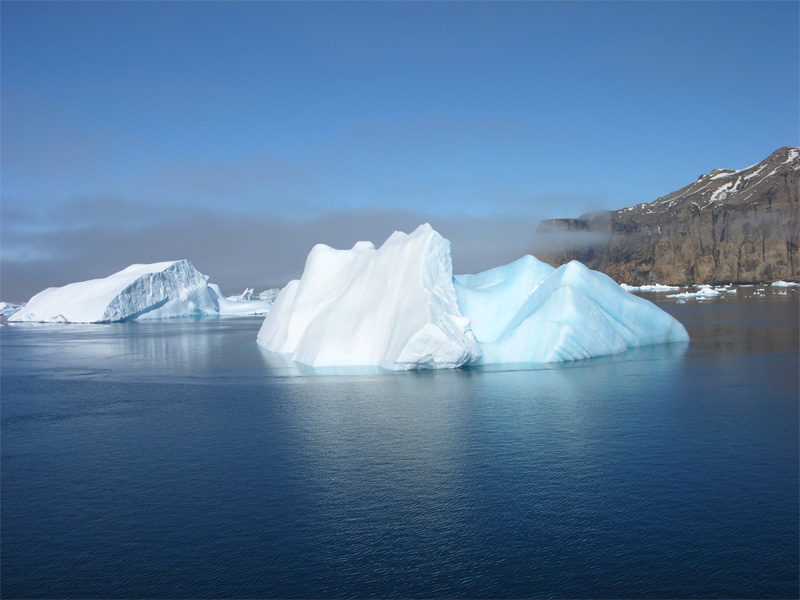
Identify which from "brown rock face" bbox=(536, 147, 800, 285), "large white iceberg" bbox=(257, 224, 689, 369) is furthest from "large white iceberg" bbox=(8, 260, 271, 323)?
"brown rock face" bbox=(536, 147, 800, 285)

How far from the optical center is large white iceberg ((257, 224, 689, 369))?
17.4 metres

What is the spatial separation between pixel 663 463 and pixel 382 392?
6.81m

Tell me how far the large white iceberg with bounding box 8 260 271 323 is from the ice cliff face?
90.6 feet

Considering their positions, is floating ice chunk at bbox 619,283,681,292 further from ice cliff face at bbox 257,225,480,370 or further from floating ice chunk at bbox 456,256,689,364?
ice cliff face at bbox 257,225,480,370

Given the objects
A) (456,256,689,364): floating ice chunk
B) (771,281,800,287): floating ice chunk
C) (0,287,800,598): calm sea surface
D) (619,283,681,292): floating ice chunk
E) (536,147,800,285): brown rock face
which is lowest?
(0,287,800,598): calm sea surface

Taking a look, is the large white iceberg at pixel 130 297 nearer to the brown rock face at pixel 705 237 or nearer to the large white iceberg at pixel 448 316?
the large white iceberg at pixel 448 316

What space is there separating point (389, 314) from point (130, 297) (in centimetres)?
3392

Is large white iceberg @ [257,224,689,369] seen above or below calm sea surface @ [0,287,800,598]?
above

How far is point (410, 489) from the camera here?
26.9ft

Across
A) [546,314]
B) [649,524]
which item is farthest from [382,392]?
[649,524]

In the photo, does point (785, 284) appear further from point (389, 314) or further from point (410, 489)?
point (410, 489)

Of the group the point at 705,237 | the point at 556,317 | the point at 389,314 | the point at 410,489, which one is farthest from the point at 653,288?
the point at 410,489

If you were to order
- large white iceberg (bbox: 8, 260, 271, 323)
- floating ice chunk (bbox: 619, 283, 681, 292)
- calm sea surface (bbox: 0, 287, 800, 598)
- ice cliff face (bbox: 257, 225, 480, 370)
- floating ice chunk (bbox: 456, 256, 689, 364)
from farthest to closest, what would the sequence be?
floating ice chunk (bbox: 619, 283, 681, 292), large white iceberg (bbox: 8, 260, 271, 323), floating ice chunk (bbox: 456, 256, 689, 364), ice cliff face (bbox: 257, 225, 480, 370), calm sea surface (bbox: 0, 287, 800, 598)

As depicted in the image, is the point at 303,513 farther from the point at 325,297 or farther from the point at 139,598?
the point at 325,297
